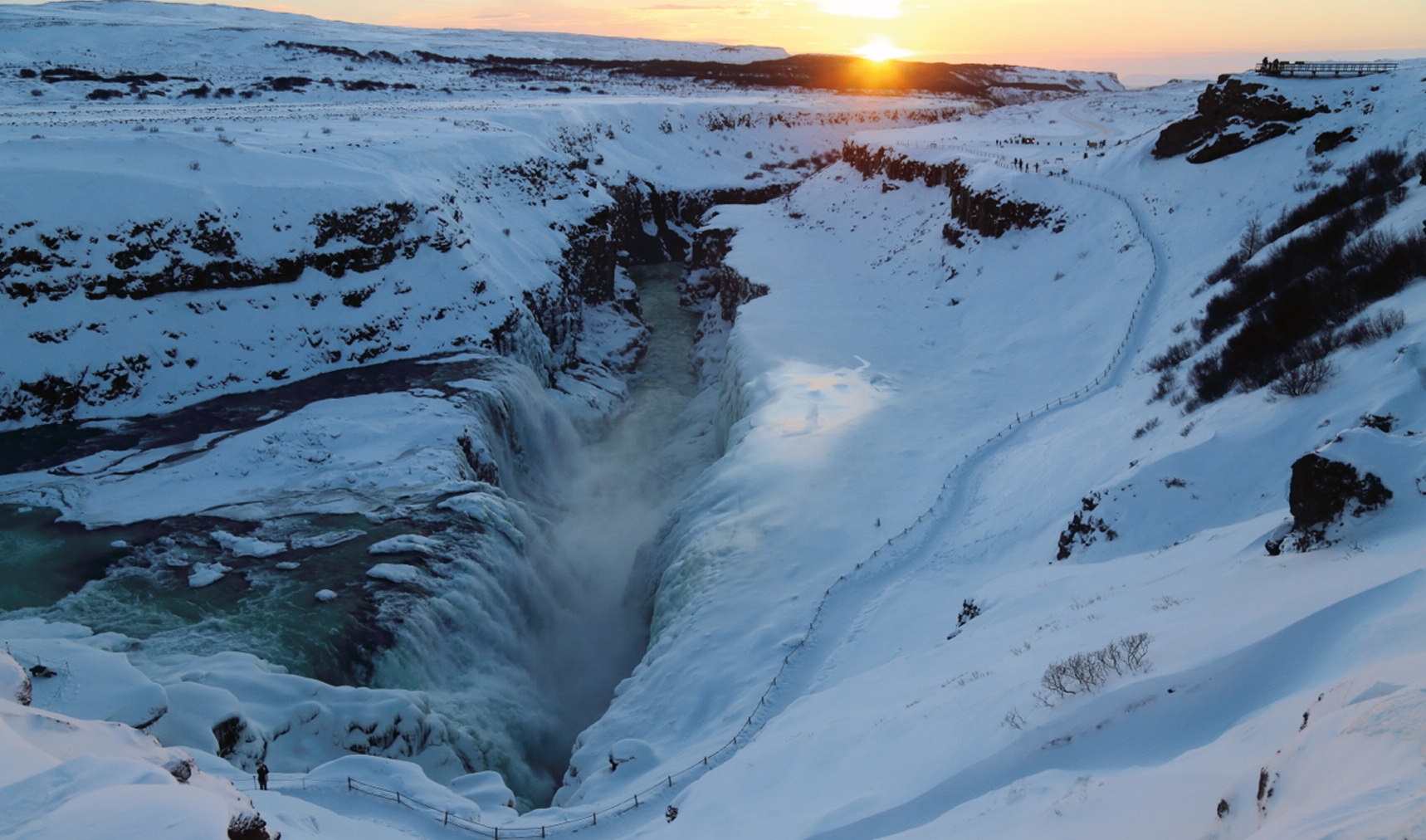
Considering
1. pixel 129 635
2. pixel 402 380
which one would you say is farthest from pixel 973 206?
pixel 129 635

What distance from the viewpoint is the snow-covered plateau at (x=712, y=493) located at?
31.0 feet

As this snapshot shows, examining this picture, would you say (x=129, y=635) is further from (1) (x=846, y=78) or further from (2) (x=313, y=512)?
(1) (x=846, y=78)

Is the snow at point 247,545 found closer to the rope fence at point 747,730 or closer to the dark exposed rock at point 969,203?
the rope fence at point 747,730

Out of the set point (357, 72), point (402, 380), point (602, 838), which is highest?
point (357, 72)

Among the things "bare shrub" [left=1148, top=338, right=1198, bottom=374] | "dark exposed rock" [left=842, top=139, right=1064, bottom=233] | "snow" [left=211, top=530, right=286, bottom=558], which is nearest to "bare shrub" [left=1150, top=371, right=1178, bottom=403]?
"bare shrub" [left=1148, top=338, right=1198, bottom=374]

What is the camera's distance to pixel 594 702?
22.6m

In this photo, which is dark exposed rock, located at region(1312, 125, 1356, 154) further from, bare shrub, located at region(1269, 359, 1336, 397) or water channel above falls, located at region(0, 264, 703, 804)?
water channel above falls, located at region(0, 264, 703, 804)

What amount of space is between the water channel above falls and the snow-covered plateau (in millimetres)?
123

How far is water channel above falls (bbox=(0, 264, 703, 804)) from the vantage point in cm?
1945

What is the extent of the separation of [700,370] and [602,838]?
33.1 m

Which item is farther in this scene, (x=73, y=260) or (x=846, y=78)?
(x=846, y=78)

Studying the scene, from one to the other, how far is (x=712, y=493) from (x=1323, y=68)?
36.6 meters

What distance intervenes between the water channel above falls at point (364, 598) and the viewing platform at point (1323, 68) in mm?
37368

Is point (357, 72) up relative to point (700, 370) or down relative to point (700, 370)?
up
